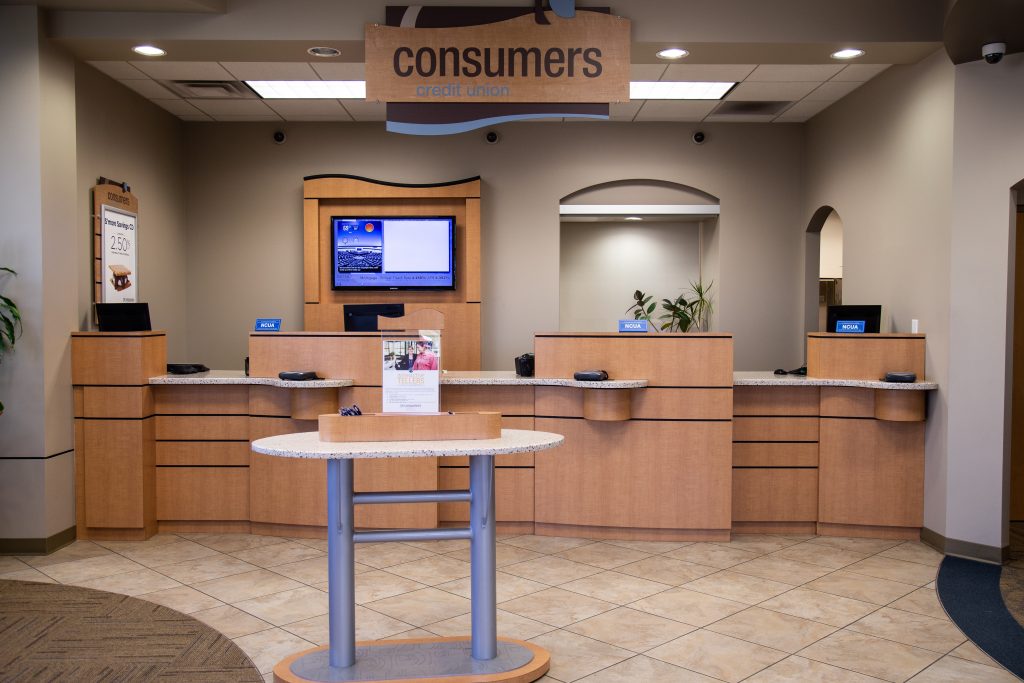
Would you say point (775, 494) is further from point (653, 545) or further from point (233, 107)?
point (233, 107)

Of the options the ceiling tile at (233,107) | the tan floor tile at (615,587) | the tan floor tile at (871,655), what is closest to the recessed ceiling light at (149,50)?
the ceiling tile at (233,107)

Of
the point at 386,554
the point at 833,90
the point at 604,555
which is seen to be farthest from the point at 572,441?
the point at 833,90

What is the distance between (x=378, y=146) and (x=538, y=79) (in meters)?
3.79

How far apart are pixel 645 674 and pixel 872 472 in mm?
3224

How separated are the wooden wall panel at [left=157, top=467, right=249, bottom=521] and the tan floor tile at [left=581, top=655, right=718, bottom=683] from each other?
11.6 feet

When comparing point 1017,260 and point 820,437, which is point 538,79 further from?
point 1017,260

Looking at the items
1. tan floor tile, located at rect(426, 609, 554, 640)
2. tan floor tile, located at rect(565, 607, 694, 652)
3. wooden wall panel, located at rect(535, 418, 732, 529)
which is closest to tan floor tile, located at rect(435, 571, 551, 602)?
tan floor tile, located at rect(426, 609, 554, 640)

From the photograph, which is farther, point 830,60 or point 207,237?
point 207,237

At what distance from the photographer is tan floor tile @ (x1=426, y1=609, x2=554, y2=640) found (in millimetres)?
4266

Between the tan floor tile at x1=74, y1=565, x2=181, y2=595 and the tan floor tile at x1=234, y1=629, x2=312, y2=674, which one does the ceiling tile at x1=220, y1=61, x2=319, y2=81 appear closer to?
the tan floor tile at x1=74, y1=565, x2=181, y2=595

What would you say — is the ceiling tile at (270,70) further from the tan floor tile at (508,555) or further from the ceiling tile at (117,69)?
the tan floor tile at (508,555)

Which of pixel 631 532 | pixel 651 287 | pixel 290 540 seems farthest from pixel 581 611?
pixel 651 287

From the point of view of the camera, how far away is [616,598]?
4852 mm

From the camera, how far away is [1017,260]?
6.24m
